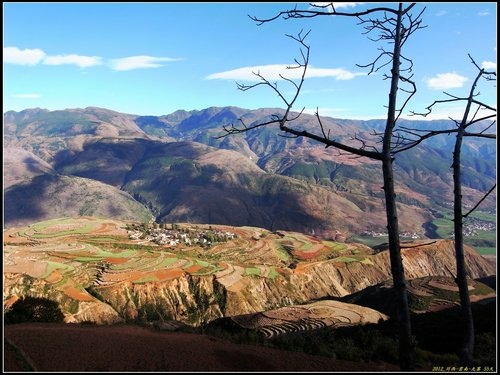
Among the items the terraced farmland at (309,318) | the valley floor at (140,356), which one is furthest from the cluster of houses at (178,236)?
the valley floor at (140,356)

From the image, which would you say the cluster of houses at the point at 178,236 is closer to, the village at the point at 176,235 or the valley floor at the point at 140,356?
the village at the point at 176,235

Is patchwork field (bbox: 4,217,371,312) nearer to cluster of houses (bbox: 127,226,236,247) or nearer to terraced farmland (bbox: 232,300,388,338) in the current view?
cluster of houses (bbox: 127,226,236,247)

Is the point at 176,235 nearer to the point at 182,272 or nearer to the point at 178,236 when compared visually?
the point at 178,236

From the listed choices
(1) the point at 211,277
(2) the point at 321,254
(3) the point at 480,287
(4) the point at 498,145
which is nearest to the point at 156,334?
(4) the point at 498,145

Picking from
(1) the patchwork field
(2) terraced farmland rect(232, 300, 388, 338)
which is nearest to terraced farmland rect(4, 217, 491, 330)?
(2) terraced farmland rect(232, 300, 388, 338)

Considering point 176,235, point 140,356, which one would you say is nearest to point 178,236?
point 176,235

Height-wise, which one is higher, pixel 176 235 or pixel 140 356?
pixel 140 356
